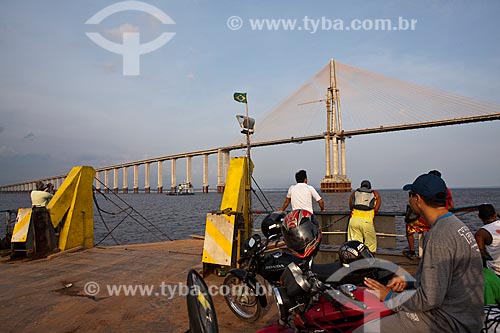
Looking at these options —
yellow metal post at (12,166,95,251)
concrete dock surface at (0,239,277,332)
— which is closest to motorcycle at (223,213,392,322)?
concrete dock surface at (0,239,277,332)

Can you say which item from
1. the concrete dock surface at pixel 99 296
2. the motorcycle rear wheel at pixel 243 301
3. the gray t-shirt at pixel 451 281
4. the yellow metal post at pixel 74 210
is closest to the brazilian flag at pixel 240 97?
the concrete dock surface at pixel 99 296

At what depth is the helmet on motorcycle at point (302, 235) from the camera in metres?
2.91

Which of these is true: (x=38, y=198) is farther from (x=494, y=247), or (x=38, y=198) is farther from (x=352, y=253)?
(x=494, y=247)

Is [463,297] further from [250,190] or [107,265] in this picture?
[107,265]

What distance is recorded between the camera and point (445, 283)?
1934 mm

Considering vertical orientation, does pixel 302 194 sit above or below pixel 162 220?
above

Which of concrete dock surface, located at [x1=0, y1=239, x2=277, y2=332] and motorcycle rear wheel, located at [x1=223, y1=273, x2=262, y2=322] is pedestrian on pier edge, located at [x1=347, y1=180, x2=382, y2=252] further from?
motorcycle rear wheel, located at [x1=223, y1=273, x2=262, y2=322]

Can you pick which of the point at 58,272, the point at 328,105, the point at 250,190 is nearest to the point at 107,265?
the point at 58,272

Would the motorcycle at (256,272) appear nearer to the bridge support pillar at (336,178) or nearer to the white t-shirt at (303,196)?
the white t-shirt at (303,196)

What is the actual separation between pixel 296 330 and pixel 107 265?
17.7 feet

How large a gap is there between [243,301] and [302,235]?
1805 mm

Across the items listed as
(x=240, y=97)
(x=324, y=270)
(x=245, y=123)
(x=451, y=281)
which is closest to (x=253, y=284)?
(x=324, y=270)

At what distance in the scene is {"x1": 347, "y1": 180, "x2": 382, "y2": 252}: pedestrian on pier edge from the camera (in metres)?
5.67

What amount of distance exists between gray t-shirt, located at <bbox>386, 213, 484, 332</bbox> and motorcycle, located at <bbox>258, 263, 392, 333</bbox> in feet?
0.99
